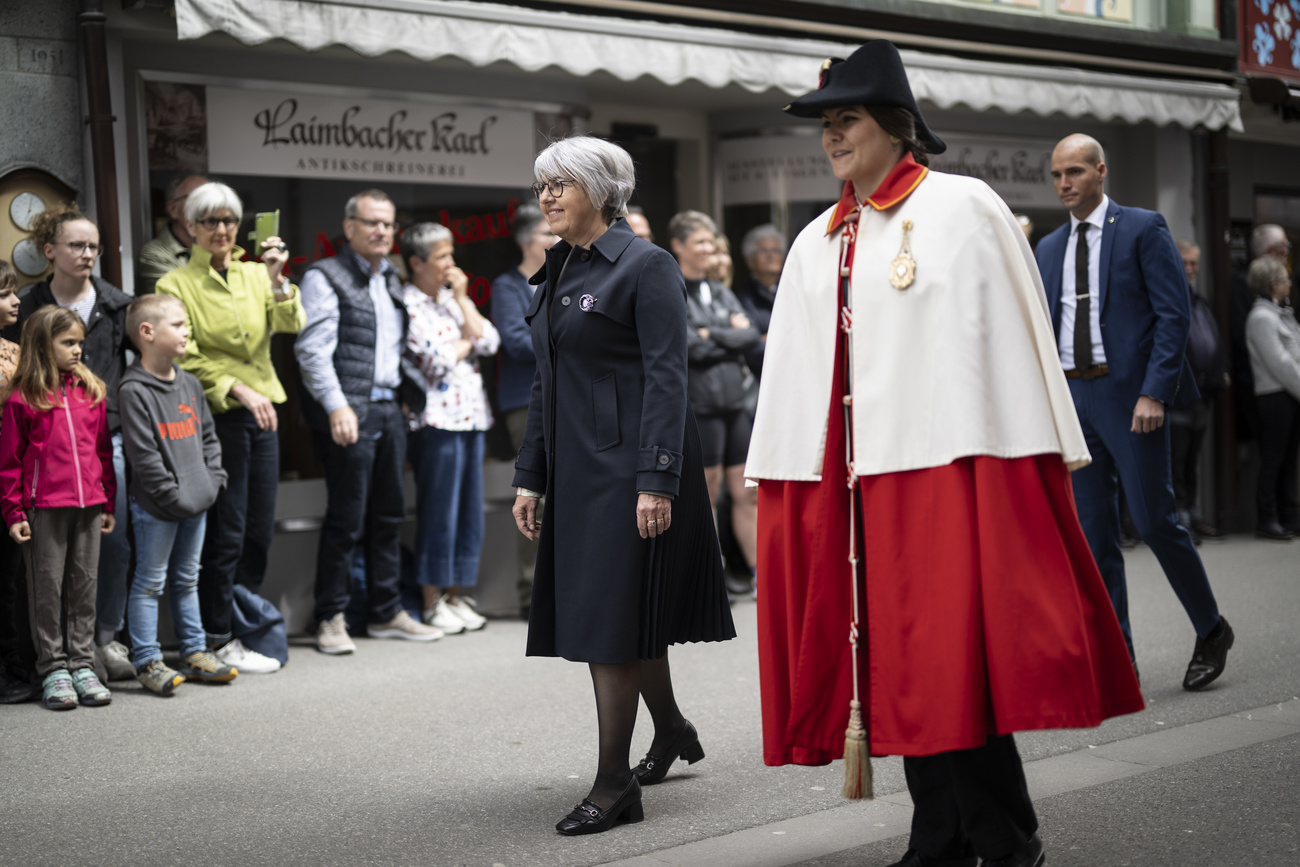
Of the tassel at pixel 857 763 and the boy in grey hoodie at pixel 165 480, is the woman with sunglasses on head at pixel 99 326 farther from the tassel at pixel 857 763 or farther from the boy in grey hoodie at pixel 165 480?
the tassel at pixel 857 763

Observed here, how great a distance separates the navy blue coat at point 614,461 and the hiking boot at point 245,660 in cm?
294

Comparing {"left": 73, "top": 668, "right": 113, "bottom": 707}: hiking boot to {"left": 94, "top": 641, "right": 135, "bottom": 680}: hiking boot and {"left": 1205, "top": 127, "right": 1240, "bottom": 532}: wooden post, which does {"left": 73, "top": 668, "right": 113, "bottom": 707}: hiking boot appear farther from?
{"left": 1205, "top": 127, "right": 1240, "bottom": 532}: wooden post

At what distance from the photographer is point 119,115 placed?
288 inches

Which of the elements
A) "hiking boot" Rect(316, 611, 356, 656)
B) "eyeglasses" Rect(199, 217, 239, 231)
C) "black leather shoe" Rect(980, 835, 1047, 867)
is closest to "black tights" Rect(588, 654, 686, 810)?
"black leather shoe" Rect(980, 835, 1047, 867)

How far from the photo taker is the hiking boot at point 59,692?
6.04 metres

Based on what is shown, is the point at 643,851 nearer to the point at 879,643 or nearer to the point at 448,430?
the point at 879,643

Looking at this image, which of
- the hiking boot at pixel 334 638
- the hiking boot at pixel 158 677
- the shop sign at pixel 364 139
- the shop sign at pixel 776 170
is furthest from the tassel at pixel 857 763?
the shop sign at pixel 776 170

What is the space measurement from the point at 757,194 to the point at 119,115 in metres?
4.73

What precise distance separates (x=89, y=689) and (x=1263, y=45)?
11.4m

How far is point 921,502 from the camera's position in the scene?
3.29 meters

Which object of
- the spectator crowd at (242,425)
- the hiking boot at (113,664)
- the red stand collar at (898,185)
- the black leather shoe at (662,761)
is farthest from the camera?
the hiking boot at (113,664)

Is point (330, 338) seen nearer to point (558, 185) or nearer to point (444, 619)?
point (444, 619)

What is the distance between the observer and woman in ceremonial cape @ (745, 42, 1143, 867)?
320 cm

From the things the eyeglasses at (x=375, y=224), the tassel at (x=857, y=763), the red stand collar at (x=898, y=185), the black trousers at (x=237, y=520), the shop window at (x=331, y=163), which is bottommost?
the tassel at (x=857, y=763)
